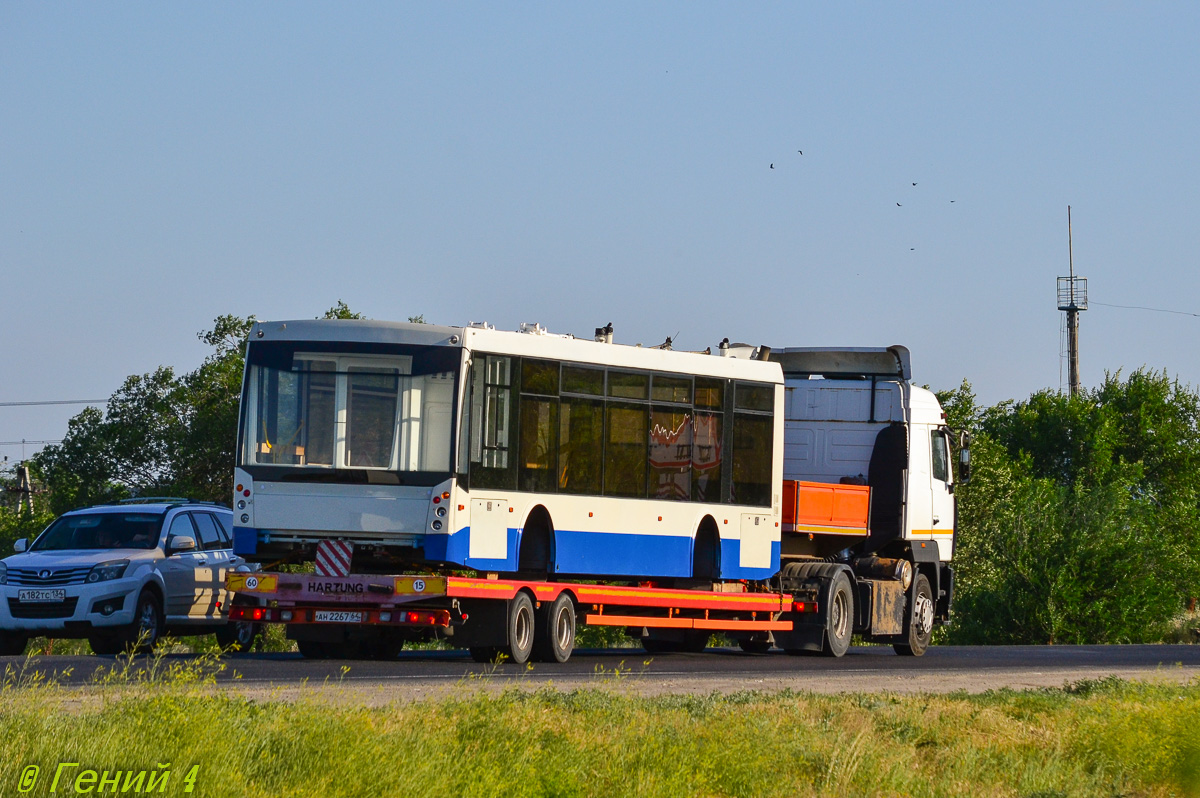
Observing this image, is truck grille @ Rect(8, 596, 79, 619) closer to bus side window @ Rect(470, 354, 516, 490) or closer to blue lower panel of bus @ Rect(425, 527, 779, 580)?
blue lower panel of bus @ Rect(425, 527, 779, 580)

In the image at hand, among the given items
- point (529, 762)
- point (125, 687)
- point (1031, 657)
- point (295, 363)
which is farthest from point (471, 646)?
point (1031, 657)

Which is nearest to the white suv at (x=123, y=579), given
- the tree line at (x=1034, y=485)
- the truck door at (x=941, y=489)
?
the truck door at (x=941, y=489)

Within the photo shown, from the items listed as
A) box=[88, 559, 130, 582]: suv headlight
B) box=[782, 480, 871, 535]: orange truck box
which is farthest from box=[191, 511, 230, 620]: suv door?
→ box=[782, 480, 871, 535]: orange truck box

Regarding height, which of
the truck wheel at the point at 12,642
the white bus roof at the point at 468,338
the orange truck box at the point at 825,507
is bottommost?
the truck wheel at the point at 12,642

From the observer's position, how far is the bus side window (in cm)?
1720

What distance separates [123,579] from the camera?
18.8 m

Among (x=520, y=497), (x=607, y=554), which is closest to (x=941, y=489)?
(x=607, y=554)

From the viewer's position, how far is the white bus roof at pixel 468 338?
56.6 feet

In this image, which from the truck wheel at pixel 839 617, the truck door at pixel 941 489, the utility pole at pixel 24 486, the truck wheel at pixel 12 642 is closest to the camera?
the truck wheel at pixel 12 642

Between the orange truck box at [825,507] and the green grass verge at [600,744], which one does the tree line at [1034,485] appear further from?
the green grass verge at [600,744]

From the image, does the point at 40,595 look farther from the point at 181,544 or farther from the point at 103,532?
the point at 181,544

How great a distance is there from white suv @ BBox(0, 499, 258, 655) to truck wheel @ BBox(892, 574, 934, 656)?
30.7ft

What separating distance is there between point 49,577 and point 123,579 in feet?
2.68

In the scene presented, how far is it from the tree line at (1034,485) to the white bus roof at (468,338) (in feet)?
80.4
